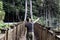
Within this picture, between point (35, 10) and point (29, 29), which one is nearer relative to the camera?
point (29, 29)

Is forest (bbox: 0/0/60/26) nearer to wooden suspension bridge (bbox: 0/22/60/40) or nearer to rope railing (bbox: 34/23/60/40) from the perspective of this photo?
wooden suspension bridge (bbox: 0/22/60/40)

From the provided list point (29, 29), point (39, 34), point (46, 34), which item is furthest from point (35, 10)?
point (46, 34)

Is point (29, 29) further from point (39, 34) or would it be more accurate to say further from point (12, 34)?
point (39, 34)

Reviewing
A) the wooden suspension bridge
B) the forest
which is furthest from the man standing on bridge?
the forest

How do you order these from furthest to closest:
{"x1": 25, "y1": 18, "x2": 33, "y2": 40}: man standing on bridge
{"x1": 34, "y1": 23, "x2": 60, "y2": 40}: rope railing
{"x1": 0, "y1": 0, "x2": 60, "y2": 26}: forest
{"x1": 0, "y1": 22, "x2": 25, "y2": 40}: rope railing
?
{"x1": 0, "y1": 0, "x2": 60, "y2": 26}: forest, {"x1": 25, "y1": 18, "x2": 33, "y2": 40}: man standing on bridge, {"x1": 34, "y1": 23, "x2": 60, "y2": 40}: rope railing, {"x1": 0, "y1": 22, "x2": 25, "y2": 40}: rope railing

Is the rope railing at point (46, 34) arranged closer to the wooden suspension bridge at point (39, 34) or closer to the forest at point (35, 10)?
the wooden suspension bridge at point (39, 34)

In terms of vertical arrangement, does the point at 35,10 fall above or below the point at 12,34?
below

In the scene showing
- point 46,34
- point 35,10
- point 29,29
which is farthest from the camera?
point 35,10

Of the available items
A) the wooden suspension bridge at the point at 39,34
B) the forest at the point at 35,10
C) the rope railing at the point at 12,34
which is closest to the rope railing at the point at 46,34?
the wooden suspension bridge at the point at 39,34

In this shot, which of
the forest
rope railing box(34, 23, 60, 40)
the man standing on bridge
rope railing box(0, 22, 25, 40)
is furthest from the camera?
the forest

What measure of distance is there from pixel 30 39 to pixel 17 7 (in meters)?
21.3

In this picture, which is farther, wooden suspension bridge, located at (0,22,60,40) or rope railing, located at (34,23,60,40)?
rope railing, located at (34,23,60,40)

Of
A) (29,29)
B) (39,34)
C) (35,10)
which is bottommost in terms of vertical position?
(35,10)

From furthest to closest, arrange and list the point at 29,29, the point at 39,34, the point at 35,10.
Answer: the point at 35,10 < the point at 39,34 < the point at 29,29
